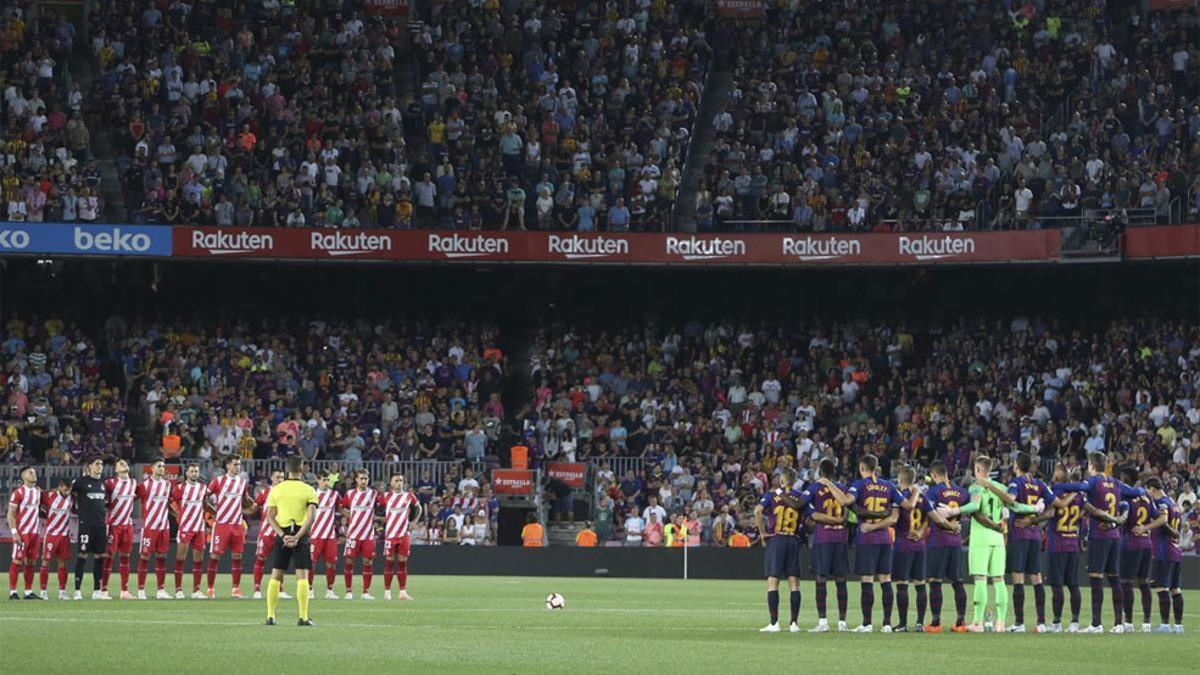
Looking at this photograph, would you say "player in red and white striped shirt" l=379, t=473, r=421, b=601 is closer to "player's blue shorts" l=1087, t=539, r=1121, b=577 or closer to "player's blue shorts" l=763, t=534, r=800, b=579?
"player's blue shorts" l=763, t=534, r=800, b=579

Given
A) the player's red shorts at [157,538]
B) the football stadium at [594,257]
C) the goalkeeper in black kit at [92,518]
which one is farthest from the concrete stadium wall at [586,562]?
the goalkeeper in black kit at [92,518]

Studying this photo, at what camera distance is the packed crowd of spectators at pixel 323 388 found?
148ft

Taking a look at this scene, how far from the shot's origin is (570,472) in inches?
1810

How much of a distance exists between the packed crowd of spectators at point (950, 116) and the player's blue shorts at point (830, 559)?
25130 mm

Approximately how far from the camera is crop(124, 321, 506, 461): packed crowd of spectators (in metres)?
45.2

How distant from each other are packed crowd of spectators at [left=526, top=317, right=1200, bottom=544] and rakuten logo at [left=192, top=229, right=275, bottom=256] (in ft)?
24.3

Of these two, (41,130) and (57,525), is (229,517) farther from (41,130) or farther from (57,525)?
(41,130)

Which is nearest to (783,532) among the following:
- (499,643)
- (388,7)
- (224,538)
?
(499,643)

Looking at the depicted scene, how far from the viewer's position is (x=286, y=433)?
4491 cm

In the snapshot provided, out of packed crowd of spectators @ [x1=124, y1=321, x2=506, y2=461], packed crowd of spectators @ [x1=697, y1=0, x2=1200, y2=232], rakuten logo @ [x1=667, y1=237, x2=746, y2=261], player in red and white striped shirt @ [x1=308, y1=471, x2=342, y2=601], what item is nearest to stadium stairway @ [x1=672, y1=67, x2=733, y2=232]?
packed crowd of spectators @ [x1=697, y1=0, x2=1200, y2=232]

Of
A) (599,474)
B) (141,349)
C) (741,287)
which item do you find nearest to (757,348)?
(741,287)

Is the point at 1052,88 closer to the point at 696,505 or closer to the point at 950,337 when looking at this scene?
the point at 950,337

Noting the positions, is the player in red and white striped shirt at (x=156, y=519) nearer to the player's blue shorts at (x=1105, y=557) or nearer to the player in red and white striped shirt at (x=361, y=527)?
the player in red and white striped shirt at (x=361, y=527)

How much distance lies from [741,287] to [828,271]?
7.42 ft
